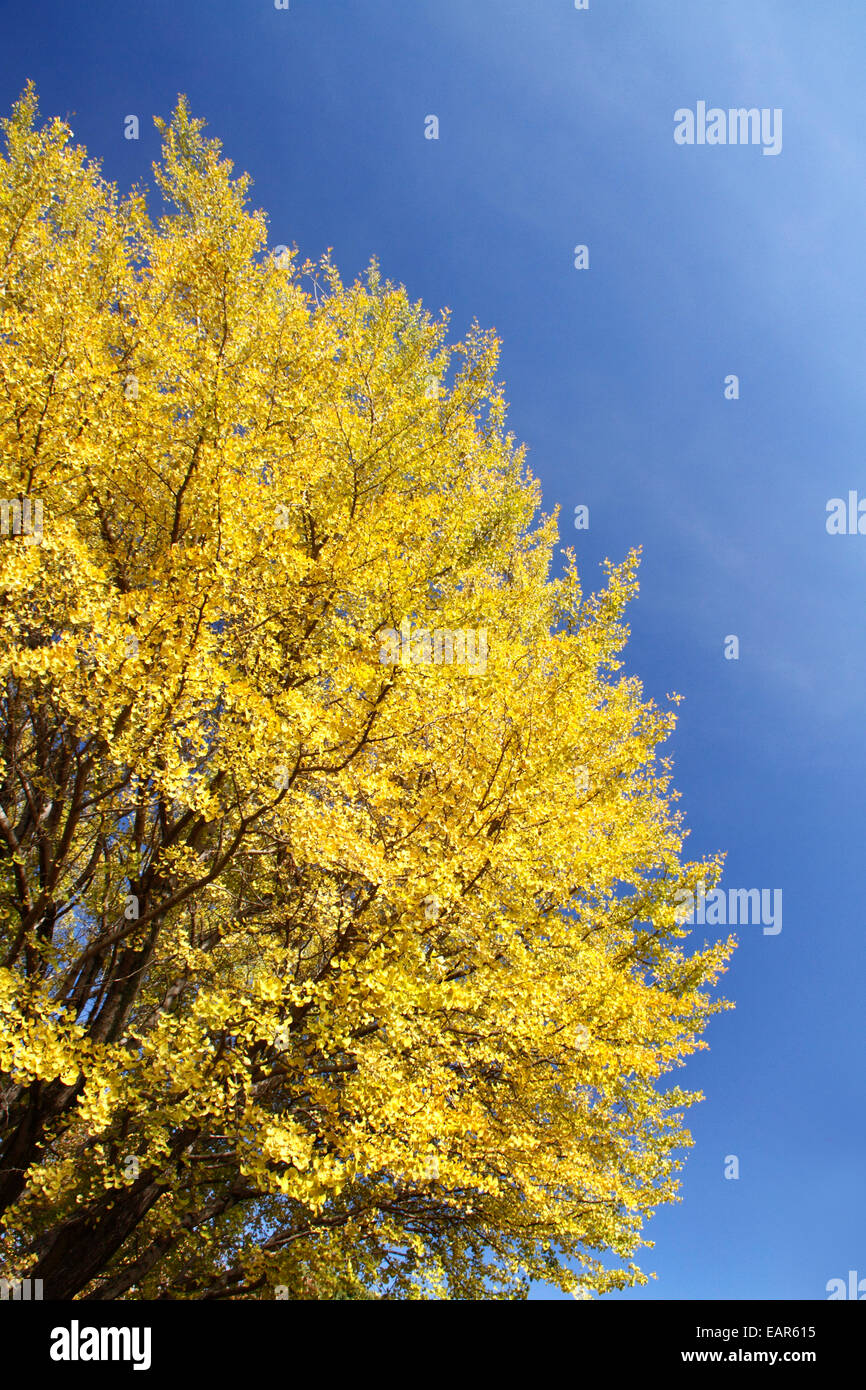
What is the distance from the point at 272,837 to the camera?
19.8ft

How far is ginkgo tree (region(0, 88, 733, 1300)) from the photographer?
4.99m

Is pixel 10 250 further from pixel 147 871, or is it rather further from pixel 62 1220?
pixel 62 1220

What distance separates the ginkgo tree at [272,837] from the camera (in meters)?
4.99

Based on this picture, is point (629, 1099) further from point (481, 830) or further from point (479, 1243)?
point (481, 830)

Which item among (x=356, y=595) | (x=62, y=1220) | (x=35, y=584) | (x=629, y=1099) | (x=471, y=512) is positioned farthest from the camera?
(x=471, y=512)

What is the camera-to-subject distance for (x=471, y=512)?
8477 millimetres

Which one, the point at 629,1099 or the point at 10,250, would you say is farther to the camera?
the point at 629,1099

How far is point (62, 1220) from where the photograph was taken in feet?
20.9
